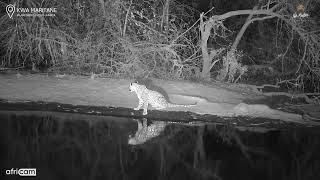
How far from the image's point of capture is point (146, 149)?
8586 mm

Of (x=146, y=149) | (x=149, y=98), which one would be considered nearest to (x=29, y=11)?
(x=149, y=98)

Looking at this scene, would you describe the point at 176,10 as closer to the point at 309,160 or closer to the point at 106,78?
the point at 106,78

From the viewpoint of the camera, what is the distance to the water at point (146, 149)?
7.42m

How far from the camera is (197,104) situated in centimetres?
1343

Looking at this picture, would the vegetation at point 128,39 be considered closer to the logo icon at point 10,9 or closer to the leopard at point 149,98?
the logo icon at point 10,9

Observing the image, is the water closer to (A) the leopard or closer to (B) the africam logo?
(A) the leopard

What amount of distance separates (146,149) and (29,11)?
1204cm

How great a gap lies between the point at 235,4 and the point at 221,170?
674 inches

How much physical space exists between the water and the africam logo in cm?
805

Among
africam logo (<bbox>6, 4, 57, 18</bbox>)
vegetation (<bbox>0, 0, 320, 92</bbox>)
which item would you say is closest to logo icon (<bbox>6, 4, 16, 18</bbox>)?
africam logo (<bbox>6, 4, 57, 18</bbox>)

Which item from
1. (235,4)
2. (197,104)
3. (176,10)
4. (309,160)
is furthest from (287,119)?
(235,4)

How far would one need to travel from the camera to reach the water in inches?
292

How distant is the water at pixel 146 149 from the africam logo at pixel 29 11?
805 centimetres

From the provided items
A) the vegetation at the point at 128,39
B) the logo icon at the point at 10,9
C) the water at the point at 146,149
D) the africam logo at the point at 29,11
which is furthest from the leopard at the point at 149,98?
the logo icon at the point at 10,9
